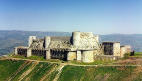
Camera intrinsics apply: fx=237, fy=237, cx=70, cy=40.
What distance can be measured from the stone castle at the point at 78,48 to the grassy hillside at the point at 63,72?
7464 millimetres

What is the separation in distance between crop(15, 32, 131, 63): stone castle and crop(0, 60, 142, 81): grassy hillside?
746cm

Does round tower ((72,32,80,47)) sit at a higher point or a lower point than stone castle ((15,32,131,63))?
higher

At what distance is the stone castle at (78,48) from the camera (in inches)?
3511

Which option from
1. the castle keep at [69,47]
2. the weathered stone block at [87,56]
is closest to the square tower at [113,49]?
the castle keep at [69,47]

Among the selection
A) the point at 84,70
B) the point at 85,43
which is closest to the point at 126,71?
the point at 84,70

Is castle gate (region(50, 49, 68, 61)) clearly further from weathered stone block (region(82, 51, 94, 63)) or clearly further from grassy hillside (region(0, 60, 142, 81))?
weathered stone block (region(82, 51, 94, 63))

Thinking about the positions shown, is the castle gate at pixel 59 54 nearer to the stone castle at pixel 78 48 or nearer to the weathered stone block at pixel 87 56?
the stone castle at pixel 78 48

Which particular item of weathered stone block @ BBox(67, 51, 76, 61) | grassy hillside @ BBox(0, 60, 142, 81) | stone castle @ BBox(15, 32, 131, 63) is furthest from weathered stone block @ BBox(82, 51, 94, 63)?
grassy hillside @ BBox(0, 60, 142, 81)

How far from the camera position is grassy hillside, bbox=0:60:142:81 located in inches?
2810

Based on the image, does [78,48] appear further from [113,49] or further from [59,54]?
[113,49]

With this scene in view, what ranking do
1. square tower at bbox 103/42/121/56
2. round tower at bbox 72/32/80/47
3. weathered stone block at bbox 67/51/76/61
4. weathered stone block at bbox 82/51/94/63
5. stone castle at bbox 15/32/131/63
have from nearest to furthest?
weathered stone block at bbox 82/51/94/63
stone castle at bbox 15/32/131/63
weathered stone block at bbox 67/51/76/61
round tower at bbox 72/32/80/47
square tower at bbox 103/42/121/56

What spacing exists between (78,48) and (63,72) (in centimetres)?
1574

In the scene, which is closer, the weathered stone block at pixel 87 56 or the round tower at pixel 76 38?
the weathered stone block at pixel 87 56

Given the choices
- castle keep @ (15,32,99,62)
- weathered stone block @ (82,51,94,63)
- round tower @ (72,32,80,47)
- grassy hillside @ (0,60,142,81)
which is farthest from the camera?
round tower @ (72,32,80,47)
